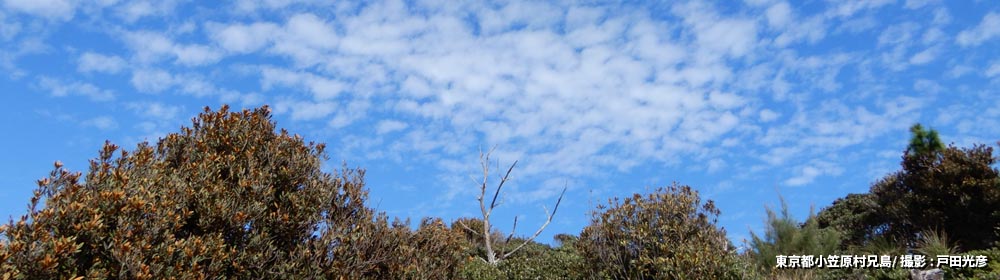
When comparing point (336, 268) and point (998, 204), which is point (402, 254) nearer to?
point (336, 268)

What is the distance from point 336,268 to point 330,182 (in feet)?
5.30

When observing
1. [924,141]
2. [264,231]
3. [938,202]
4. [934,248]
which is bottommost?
[264,231]

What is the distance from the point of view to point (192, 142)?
31.0 ft

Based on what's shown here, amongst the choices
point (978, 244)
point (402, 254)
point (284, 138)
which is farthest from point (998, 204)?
point (284, 138)

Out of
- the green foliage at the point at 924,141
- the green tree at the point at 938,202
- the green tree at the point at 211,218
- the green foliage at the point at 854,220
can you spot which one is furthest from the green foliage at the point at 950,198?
the green tree at the point at 211,218

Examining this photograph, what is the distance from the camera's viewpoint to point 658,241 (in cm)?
1190

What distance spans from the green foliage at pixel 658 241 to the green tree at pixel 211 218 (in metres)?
3.44

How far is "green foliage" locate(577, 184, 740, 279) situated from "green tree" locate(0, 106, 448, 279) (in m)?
3.44

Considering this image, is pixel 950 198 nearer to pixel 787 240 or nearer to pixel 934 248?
pixel 934 248

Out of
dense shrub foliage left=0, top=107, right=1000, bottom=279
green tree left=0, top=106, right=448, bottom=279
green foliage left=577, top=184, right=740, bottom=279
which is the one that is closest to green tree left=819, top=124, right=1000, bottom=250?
dense shrub foliage left=0, top=107, right=1000, bottom=279

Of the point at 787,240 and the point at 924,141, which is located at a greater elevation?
the point at 924,141

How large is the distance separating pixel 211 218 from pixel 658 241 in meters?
7.51

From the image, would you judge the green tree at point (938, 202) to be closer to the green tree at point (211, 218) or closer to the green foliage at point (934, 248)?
the green foliage at point (934, 248)

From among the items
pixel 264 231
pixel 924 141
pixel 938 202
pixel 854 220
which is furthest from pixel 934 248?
pixel 264 231
